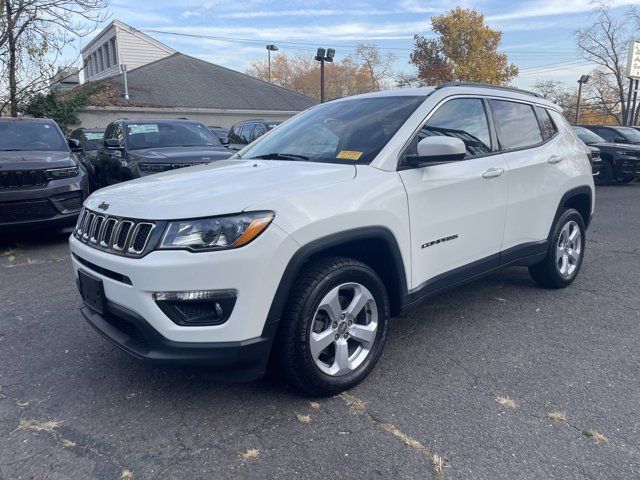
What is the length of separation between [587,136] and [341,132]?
43.7 ft

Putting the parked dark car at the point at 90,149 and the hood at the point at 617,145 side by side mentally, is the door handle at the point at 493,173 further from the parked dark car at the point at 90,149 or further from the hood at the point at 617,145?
the hood at the point at 617,145

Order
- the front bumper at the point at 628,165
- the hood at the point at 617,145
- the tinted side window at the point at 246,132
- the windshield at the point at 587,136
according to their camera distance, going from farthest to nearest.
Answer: the windshield at the point at 587,136
the tinted side window at the point at 246,132
the hood at the point at 617,145
the front bumper at the point at 628,165

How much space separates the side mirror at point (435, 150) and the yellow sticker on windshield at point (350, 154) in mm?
320

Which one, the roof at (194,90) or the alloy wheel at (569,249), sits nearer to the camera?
the alloy wheel at (569,249)

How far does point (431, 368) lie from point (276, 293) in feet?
4.43

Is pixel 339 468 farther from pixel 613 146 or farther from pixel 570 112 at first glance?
pixel 570 112

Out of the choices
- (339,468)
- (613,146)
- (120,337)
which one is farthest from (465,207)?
(613,146)

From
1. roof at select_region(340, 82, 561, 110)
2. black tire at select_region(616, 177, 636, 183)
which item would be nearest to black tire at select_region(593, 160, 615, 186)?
black tire at select_region(616, 177, 636, 183)

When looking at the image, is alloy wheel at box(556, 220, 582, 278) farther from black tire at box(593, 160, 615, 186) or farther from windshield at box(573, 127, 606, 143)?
windshield at box(573, 127, 606, 143)

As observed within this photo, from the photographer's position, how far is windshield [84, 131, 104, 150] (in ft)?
40.0

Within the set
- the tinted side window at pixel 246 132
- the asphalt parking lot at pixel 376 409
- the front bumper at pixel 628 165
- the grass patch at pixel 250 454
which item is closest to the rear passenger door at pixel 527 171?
the asphalt parking lot at pixel 376 409

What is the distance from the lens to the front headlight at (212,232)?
8.07 feet

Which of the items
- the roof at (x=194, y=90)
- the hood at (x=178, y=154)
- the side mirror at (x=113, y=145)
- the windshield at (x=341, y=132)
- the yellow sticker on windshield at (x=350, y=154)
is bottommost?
the hood at (x=178, y=154)

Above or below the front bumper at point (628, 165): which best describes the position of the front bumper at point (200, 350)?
above
